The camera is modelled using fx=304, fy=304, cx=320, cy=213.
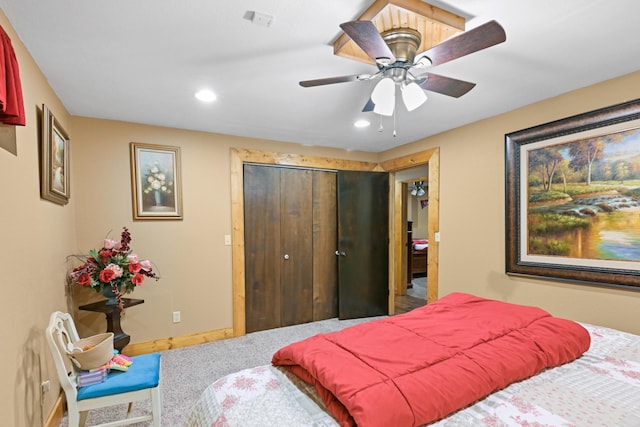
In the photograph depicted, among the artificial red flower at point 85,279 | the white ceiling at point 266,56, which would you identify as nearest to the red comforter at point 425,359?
the white ceiling at point 266,56

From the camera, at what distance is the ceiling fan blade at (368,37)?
4.02 ft

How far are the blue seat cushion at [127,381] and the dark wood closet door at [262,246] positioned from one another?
183cm

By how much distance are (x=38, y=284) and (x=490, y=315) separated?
272 cm

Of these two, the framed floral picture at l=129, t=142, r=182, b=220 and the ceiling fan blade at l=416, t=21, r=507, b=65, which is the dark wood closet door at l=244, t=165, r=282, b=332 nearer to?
the framed floral picture at l=129, t=142, r=182, b=220

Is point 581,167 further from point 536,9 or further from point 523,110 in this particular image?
point 536,9

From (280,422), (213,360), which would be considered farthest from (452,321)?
(213,360)

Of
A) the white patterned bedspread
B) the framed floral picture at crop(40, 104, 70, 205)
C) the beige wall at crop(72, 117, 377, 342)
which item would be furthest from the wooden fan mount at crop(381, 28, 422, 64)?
the beige wall at crop(72, 117, 377, 342)

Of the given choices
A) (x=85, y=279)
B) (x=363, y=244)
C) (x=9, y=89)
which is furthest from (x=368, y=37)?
(x=363, y=244)

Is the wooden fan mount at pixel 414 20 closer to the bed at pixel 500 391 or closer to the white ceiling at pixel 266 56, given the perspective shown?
the white ceiling at pixel 266 56

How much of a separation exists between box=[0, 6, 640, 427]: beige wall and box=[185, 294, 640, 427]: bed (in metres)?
0.97

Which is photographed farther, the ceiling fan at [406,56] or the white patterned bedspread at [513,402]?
the ceiling fan at [406,56]

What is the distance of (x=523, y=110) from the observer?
8.99 feet

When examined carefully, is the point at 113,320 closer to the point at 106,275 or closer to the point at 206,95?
the point at 106,275

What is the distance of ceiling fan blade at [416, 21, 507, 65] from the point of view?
1246mm
